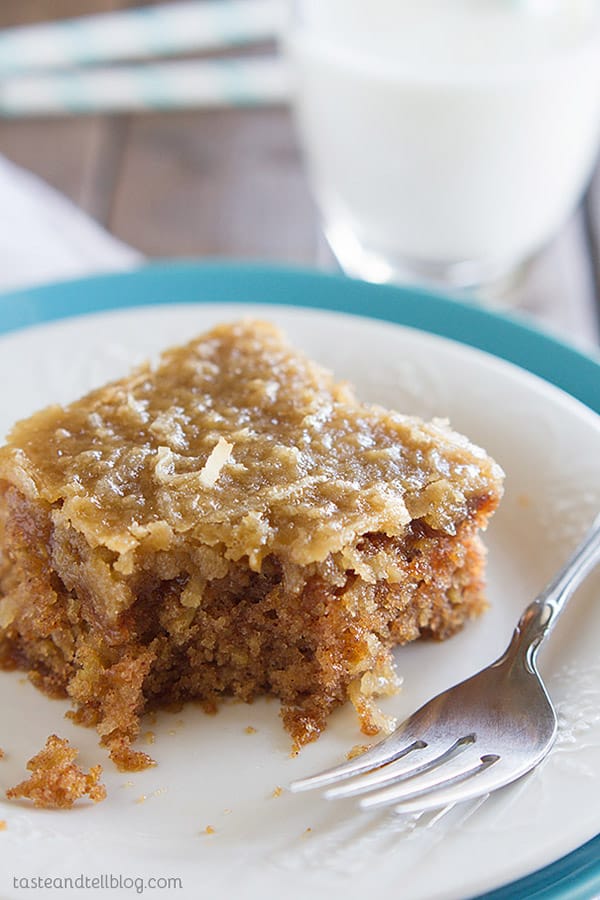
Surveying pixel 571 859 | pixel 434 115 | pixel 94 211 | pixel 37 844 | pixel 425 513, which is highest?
pixel 434 115

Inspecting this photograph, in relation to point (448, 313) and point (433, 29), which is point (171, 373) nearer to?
point (448, 313)

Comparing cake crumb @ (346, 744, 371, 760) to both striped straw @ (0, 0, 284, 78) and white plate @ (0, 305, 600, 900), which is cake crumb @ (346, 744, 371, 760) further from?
striped straw @ (0, 0, 284, 78)

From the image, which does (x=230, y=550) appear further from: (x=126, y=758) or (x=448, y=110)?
(x=448, y=110)

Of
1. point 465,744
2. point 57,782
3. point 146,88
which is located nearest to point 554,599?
point 465,744

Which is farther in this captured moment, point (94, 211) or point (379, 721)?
point (94, 211)

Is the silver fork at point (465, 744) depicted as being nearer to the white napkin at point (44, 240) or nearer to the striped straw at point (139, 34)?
the white napkin at point (44, 240)

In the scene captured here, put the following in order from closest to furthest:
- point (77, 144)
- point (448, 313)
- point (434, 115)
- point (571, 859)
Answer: point (571, 859), point (448, 313), point (434, 115), point (77, 144)

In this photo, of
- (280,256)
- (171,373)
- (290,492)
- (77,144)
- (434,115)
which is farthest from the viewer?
(77,144)

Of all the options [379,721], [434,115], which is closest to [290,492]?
[379,721]
